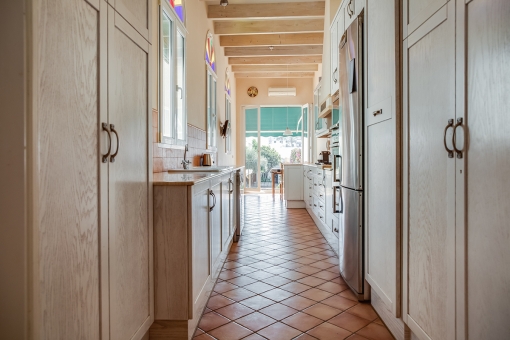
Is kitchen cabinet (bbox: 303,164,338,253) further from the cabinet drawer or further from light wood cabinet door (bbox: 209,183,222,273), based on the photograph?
the cabinet drawer

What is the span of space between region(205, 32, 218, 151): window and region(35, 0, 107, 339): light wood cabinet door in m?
4.06

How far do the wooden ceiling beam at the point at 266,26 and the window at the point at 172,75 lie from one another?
233cm

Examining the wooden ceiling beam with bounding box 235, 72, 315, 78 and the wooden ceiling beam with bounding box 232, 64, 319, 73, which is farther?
the wooden ceiling beam with bounding box 235, 72, 315, 78

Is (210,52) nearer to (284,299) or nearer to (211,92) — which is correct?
(211,92)

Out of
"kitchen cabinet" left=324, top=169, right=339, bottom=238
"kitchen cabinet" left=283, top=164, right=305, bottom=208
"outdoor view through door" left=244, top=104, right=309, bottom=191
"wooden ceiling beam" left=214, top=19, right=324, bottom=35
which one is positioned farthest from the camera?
"outdoor view through door" left=244, top=104, right=309, bottom=191

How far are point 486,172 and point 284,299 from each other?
165cm

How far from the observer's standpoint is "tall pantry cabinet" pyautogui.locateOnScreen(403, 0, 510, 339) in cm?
99

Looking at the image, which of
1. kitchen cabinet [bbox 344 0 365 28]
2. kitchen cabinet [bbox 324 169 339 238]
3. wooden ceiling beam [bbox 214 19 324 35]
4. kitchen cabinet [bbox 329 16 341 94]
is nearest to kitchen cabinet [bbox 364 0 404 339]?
kitchen cabinet [bbox 344 0 365 28]

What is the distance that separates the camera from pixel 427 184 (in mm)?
1458

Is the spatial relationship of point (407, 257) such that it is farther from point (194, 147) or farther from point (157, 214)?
point (194, 147)

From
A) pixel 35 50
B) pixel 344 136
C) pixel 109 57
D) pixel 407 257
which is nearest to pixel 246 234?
pixel 344 136

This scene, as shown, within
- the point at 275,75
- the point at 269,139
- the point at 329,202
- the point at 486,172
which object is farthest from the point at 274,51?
the point at 486,172

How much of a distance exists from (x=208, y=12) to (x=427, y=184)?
4678 millimetres

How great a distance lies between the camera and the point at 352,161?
8.11 ft
